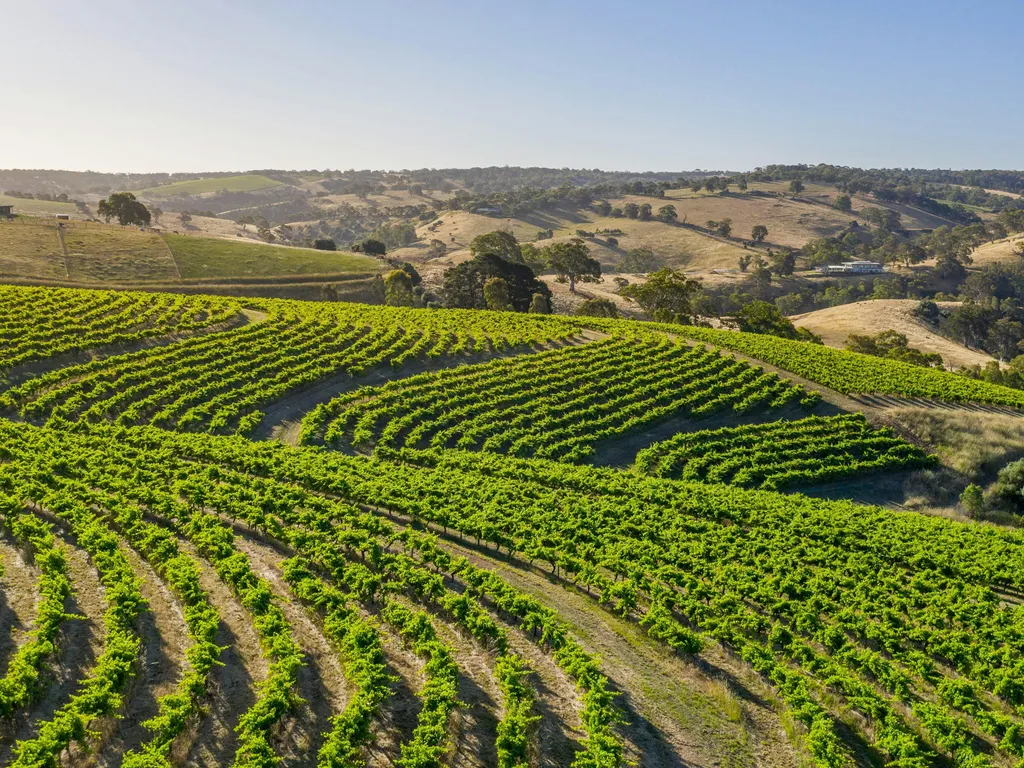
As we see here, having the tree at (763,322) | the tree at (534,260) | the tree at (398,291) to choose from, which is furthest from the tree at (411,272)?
the tree at (763,322)

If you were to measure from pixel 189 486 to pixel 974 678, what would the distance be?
3143cm

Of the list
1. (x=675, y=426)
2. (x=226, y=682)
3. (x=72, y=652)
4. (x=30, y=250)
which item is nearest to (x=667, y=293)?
(x=675, y=426)

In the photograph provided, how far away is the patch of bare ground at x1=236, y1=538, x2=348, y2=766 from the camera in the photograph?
17578mm

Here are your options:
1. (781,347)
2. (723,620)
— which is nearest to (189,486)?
(723,620)

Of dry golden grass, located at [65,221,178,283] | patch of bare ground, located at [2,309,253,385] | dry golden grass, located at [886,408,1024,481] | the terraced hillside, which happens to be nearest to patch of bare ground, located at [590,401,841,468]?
the terraced hillside

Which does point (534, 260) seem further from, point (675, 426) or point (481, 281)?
point (675, 426)

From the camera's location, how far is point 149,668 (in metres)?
20.1

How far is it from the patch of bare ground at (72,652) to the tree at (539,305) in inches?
3526

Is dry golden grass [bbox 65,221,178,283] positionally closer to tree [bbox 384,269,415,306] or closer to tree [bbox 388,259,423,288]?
tree [bbox 384,269,415,306]

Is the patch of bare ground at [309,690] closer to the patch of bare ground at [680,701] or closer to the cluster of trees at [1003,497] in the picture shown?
the patch of bare ground at [680,701]

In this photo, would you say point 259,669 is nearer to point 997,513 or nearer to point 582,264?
point 997,513

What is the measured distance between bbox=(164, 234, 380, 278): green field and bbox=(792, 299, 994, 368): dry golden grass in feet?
275

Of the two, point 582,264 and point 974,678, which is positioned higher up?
point 582,264

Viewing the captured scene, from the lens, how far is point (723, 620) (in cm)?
2442
